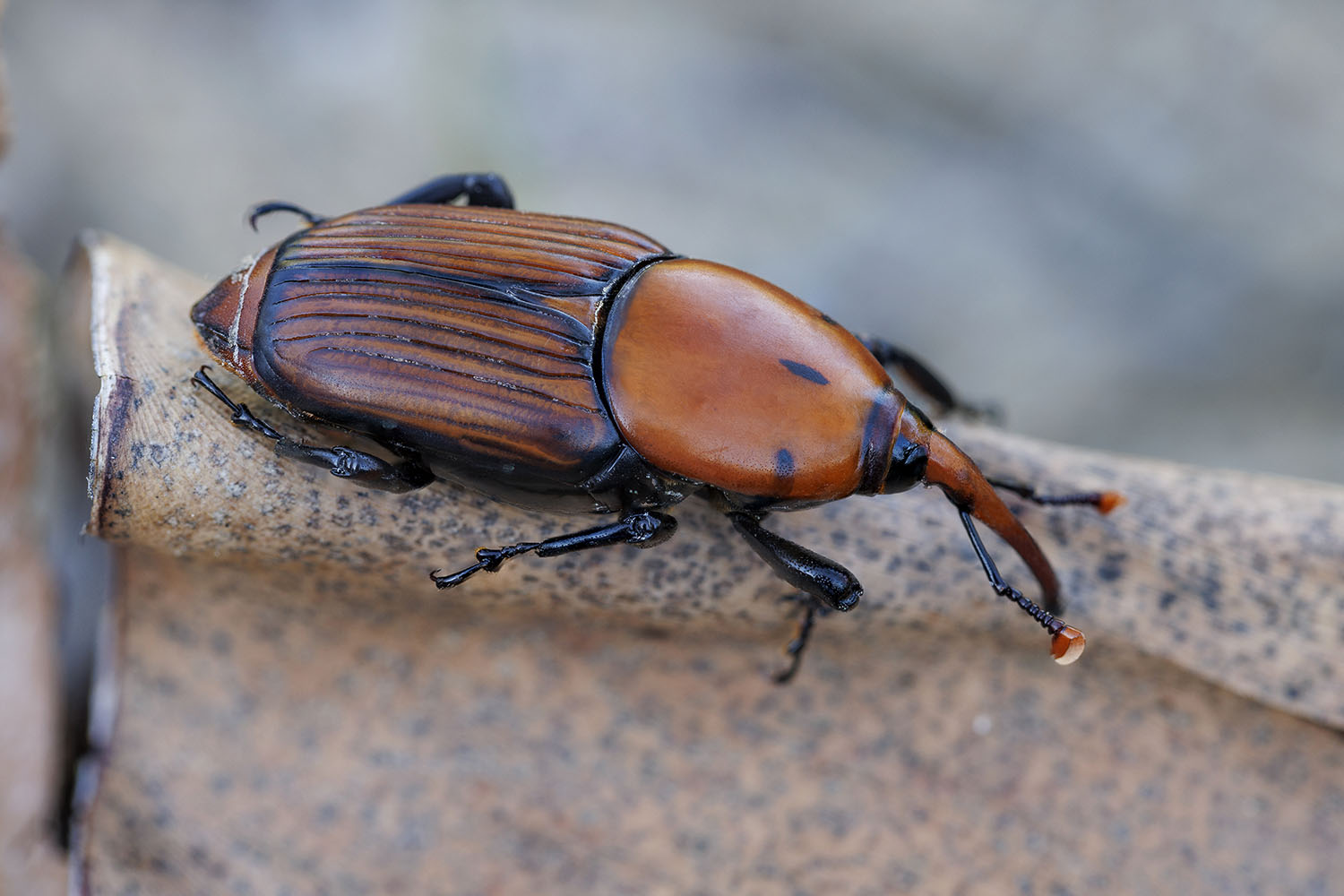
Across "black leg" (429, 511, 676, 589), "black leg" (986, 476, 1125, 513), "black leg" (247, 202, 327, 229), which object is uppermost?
"black leg" (247, 202, 327, 229)

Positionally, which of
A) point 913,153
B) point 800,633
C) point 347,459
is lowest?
point 800,633

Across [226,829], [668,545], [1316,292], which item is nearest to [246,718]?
[226,829]

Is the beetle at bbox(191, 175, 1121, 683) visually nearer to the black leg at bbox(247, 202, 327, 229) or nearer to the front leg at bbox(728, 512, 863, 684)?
the front leg at bbox(728, 512, 863, 684)

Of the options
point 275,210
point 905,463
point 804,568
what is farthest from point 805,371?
point 275,210

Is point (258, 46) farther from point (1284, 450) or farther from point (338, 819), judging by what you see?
point (1284, 450)

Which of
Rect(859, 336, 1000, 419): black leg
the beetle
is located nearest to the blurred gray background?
Rect(859, 336, 1000, 419): black leg

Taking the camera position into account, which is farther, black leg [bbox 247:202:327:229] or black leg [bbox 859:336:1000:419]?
black leg [bbox 859:336:1000:419]

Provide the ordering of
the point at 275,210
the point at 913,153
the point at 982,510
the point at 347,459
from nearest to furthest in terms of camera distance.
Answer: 1. the point at 347,459
2. the point at 982,510
3. the point at 275,210
4. the point at 913,153

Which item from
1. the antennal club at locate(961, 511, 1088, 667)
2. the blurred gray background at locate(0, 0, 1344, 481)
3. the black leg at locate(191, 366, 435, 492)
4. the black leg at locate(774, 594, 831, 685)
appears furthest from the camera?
the blurred gray background at locate(0, 0, 1344, 481)

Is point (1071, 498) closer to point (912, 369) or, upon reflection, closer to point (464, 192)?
point (912, 369)
